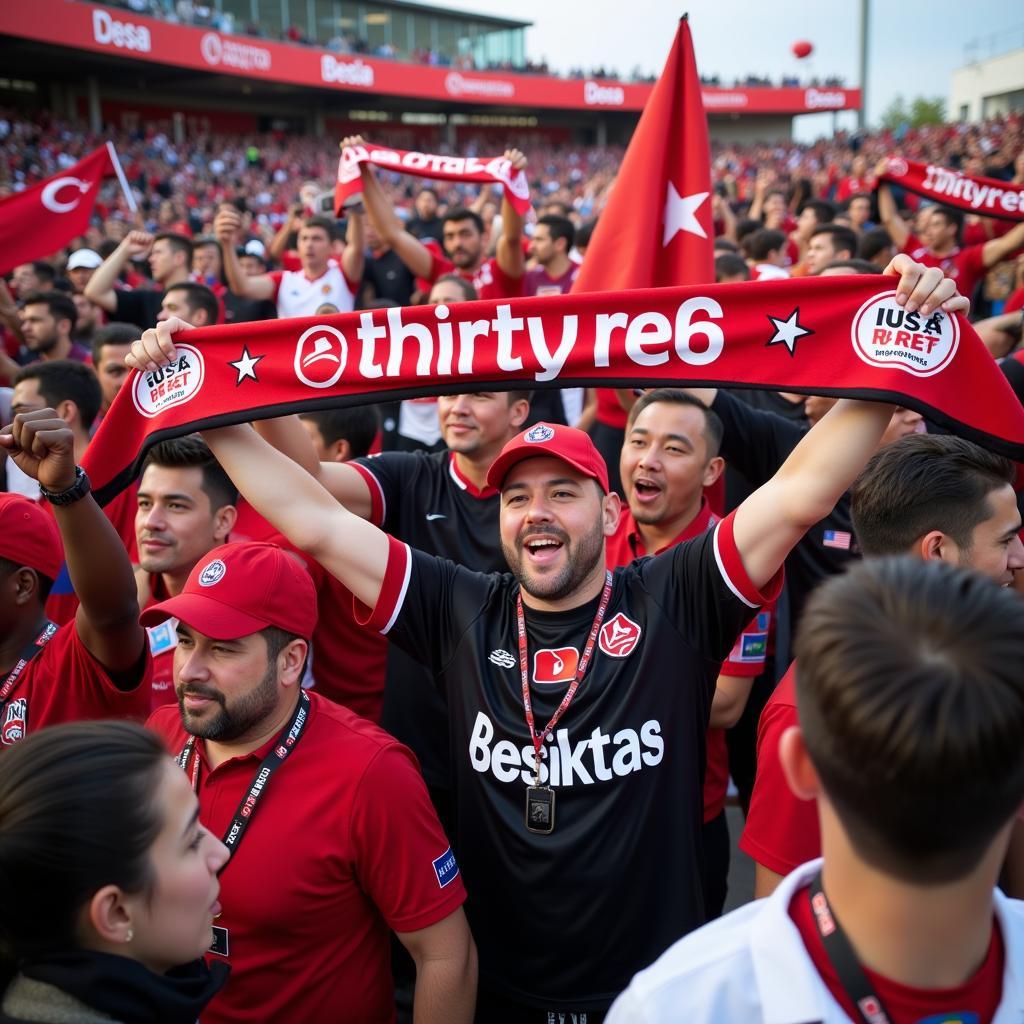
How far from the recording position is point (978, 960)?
135 cm

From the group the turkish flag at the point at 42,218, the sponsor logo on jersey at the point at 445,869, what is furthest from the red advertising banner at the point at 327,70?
the sponsor logo on jersey at the point at 445,869

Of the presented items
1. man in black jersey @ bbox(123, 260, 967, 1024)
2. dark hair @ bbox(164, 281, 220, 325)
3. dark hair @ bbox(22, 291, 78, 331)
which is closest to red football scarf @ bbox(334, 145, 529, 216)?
dark hair @ bbox(164, 281, 220, 325)

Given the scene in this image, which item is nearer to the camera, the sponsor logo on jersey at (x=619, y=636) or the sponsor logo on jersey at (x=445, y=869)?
the sponsor logo on jersey at (x=445, y=869)

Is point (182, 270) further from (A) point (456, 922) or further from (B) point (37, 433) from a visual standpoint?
(A) point (456, 922)

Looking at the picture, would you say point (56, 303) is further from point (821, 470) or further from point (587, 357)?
point (821, 470)

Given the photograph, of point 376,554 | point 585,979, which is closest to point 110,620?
point 376,554

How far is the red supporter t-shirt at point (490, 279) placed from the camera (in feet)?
23.2

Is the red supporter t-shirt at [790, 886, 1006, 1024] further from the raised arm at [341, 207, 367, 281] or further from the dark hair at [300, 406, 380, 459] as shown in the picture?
the raised arm at [341, 207, 367, 281]

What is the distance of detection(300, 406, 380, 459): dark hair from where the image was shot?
4.49 meters

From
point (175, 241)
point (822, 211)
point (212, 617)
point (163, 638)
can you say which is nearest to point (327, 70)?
point (175, 241)

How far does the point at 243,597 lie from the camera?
2564 mm

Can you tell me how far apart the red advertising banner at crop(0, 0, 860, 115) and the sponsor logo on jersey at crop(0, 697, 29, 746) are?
941 inches

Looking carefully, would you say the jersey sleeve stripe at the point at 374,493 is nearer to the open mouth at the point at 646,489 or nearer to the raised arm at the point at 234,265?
the open mouth at the point at 646,489

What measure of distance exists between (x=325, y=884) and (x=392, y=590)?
76 cm
